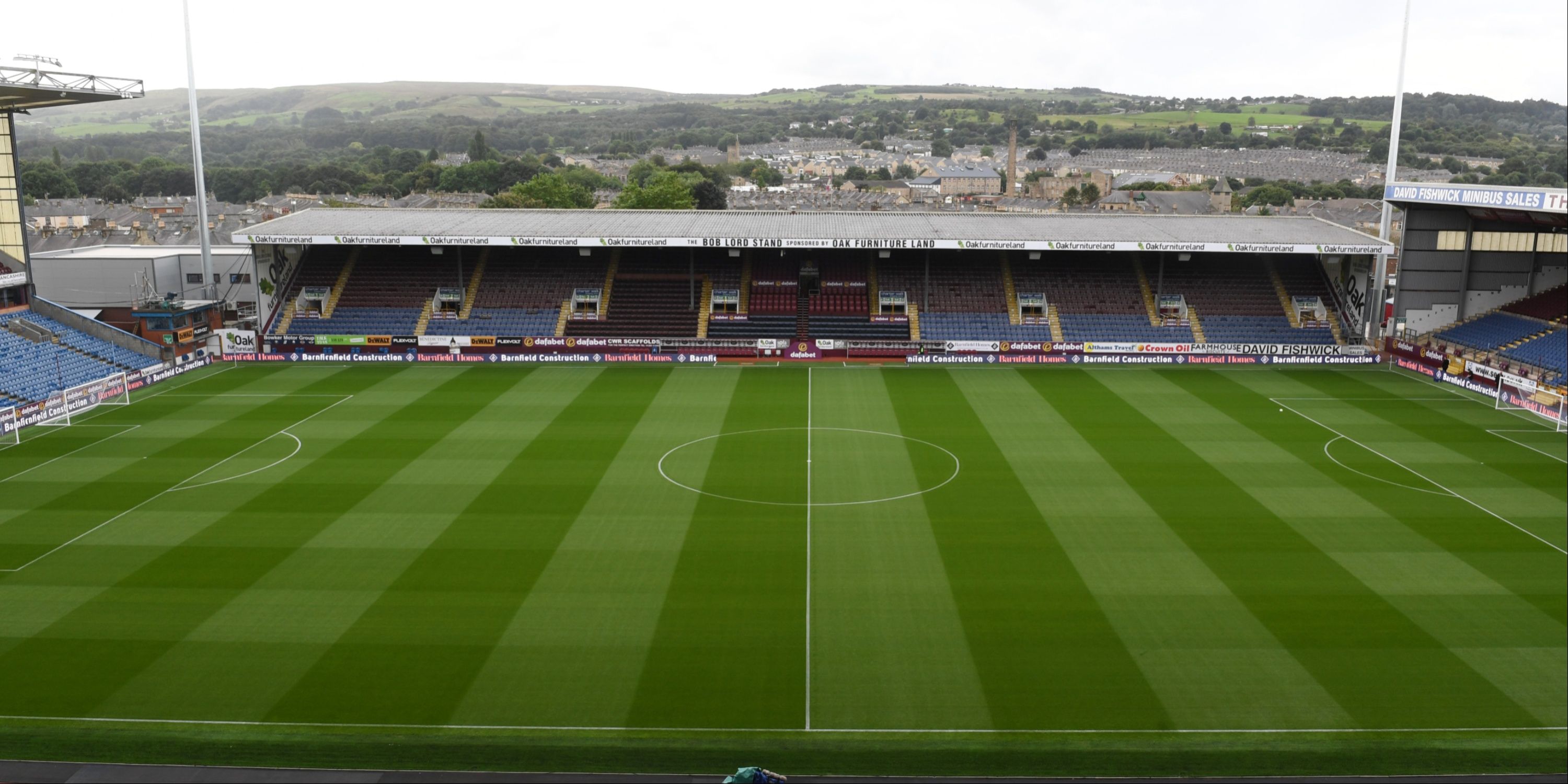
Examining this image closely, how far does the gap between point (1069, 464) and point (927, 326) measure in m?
18.7

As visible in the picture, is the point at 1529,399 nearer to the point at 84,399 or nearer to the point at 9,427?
the point at 84,399

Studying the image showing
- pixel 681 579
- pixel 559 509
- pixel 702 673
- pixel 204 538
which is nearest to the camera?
pixel 702 673

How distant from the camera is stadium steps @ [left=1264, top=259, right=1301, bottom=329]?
155 feet

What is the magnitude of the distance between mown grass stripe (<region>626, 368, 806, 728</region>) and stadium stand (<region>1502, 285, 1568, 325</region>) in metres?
33.5

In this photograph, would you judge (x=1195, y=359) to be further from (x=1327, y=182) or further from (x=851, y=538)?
(x=1327, y=182)

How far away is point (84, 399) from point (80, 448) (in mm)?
6323

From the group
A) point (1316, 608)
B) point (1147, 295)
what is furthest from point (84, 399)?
point (1147, 295)

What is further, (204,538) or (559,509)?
(559,509)

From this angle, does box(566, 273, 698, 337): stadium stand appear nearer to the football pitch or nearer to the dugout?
the football pitch

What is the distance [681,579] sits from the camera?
2083 centimetres

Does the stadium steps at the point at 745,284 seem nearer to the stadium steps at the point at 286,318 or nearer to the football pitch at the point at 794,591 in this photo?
the football pitch at the point at 794,591

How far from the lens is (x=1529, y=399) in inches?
1419

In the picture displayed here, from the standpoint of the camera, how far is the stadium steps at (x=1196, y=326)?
151 feet

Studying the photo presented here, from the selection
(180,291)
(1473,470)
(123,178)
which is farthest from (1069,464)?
(123,178)
